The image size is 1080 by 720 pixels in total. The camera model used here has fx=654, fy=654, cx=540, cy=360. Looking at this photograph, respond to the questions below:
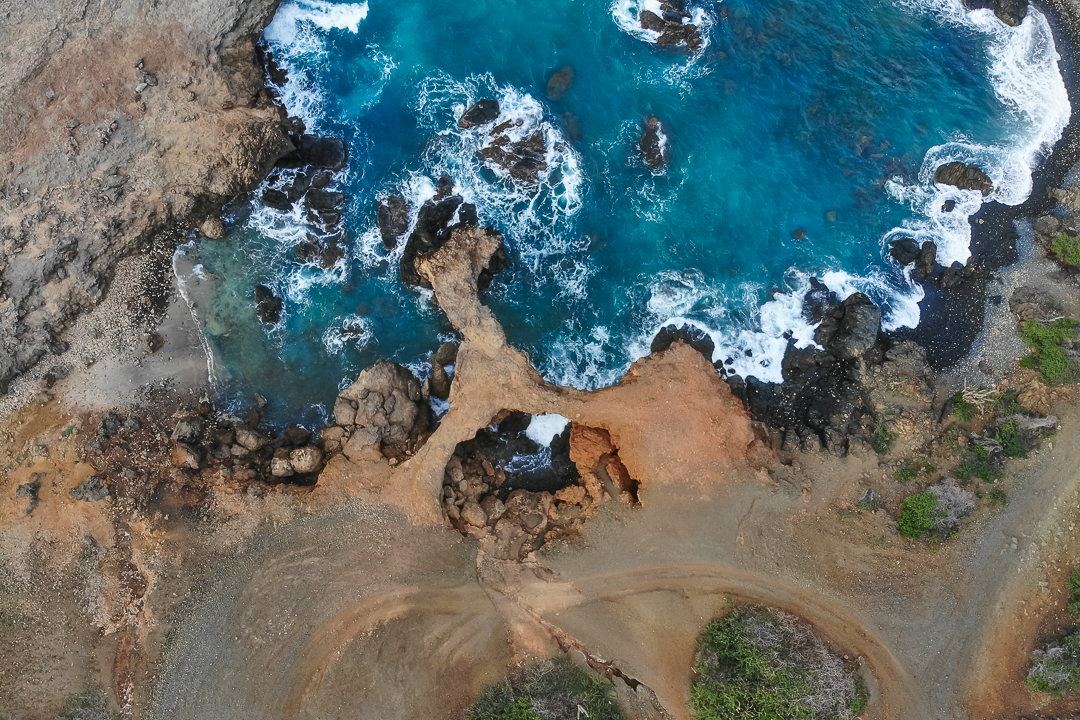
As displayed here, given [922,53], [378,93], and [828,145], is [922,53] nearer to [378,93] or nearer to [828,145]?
[828,145]

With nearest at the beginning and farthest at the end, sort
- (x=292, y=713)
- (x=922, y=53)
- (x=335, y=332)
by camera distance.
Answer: (x=292, y=713) → (x=335, y=332) → (x=922, y=53)

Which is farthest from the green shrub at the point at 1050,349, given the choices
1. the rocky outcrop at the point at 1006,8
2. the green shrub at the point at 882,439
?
the rocky outcrop at the point at 1006,8

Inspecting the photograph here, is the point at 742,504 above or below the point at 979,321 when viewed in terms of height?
below

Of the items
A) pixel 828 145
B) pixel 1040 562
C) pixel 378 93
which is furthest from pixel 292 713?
pixel 828 145

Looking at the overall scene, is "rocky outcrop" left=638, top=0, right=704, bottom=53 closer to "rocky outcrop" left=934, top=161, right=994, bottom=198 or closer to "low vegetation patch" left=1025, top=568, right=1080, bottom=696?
"rocky outcrop" left=934, top=161, right=994, bottom=198

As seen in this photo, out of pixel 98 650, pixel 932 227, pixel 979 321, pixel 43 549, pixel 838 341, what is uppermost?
pixel 932 227

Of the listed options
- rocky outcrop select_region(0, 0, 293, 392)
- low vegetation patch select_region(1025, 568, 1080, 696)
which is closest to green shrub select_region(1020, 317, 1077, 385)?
low vegetation patch select_region(1025, 568, 1080, 696)
